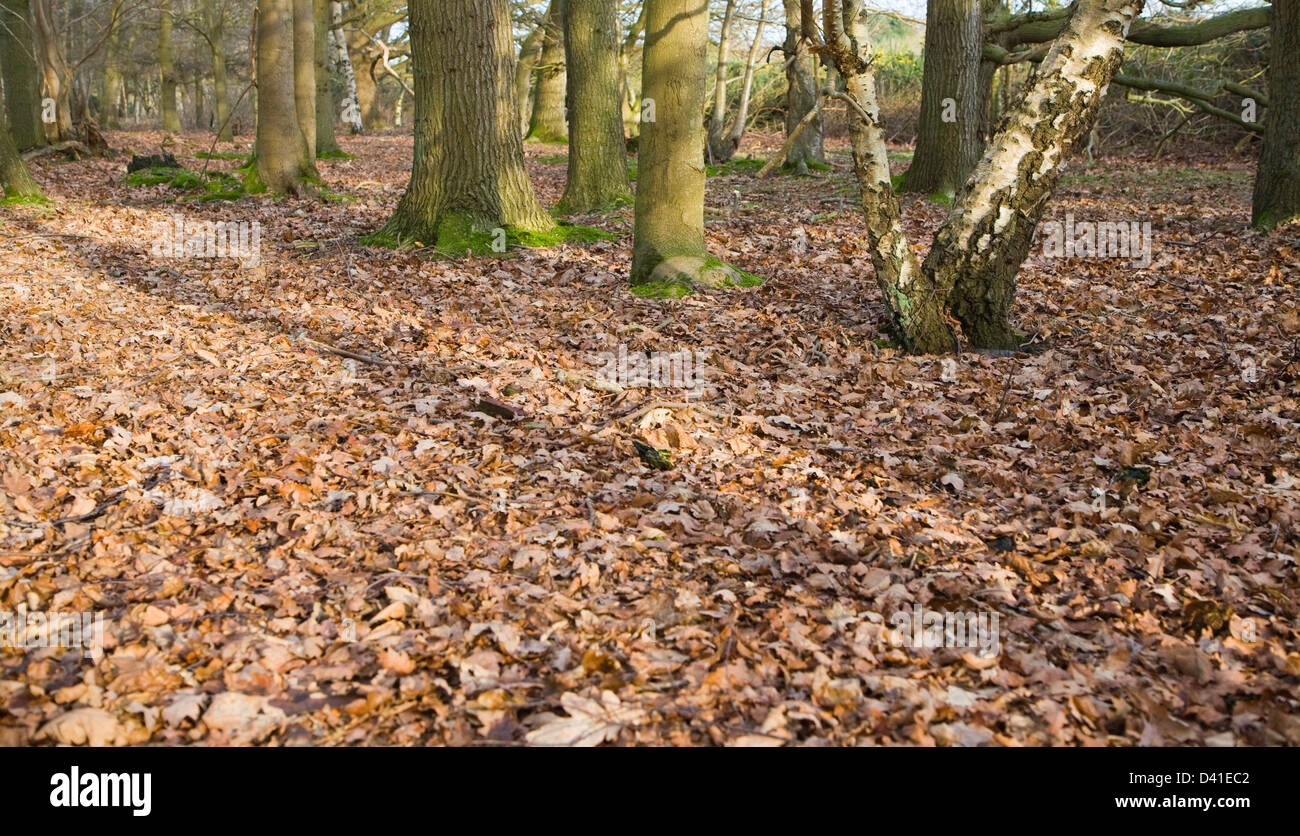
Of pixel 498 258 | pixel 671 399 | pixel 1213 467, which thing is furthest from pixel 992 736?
pixel 498 258

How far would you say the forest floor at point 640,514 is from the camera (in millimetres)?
3283

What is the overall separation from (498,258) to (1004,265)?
16.2ft

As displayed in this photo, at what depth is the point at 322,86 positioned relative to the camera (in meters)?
19.5

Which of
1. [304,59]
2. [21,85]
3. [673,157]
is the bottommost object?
[673,157]

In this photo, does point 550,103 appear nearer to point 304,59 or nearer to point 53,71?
point 304,59

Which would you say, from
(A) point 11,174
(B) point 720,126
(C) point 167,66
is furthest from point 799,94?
(C) point 167,66

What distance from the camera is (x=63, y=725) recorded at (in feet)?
9.92

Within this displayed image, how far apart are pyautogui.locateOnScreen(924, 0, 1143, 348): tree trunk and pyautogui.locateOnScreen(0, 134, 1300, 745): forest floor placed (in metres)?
0.53

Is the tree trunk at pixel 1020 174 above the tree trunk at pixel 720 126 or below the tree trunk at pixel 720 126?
below

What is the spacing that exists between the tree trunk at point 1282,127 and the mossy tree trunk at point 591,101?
7.17 m

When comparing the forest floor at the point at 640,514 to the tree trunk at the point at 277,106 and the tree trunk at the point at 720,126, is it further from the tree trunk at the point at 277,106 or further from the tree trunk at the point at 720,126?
the tree trunk at the point at 720,126

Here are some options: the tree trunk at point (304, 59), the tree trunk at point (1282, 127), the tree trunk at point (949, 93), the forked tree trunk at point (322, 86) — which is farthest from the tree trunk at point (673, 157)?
the forked tree trunk at point (322, 86)

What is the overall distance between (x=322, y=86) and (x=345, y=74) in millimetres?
9265
